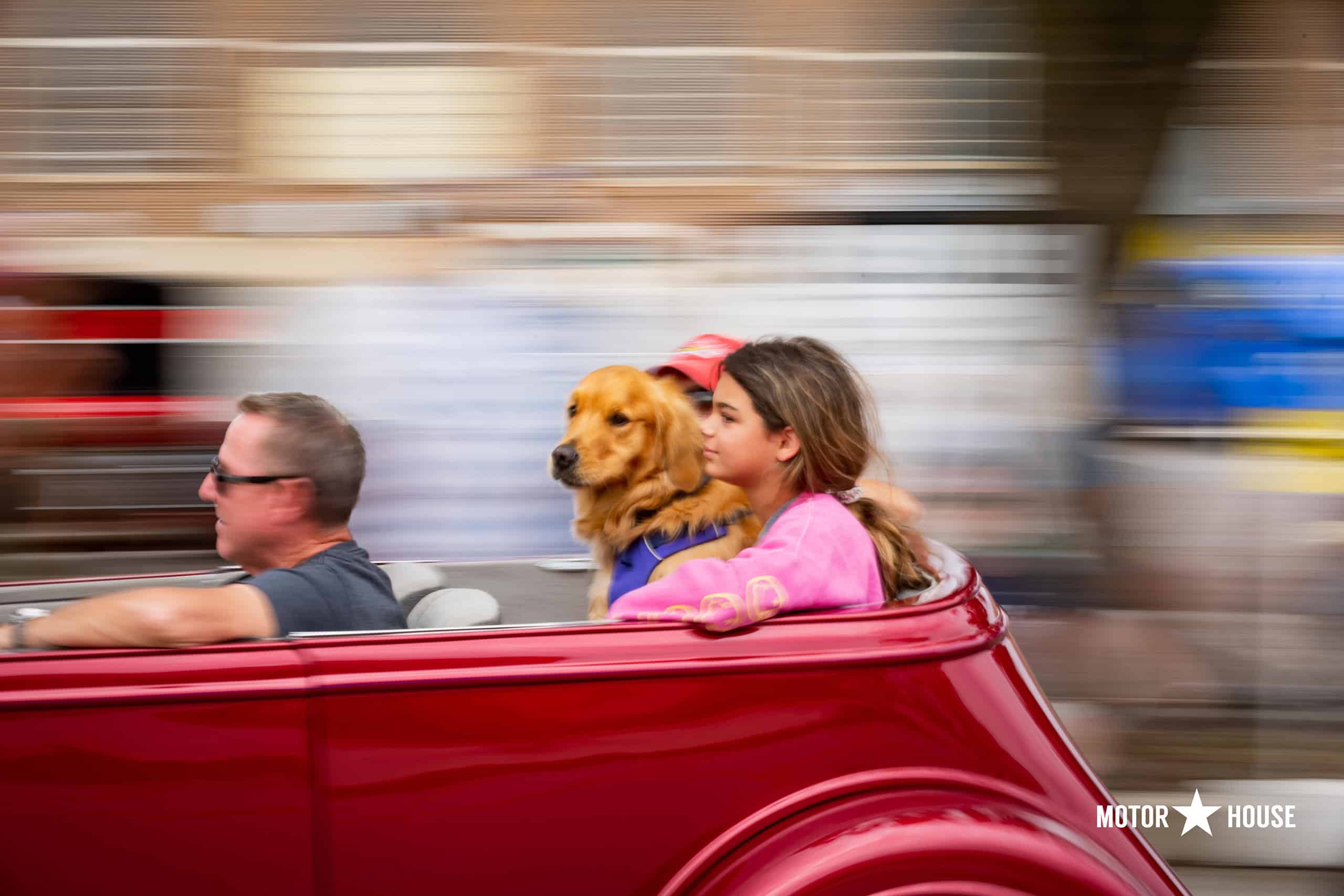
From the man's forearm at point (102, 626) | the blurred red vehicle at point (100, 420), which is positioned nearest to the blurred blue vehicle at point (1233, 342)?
the man's forearm at point (102, 626)

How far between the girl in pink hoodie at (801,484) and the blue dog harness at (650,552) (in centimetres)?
28

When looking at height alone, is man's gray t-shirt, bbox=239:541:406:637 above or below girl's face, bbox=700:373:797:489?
below

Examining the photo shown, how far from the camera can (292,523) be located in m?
2.12

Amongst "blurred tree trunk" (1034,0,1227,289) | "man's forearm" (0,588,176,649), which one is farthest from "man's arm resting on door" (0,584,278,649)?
"blurred tree trunk" (1034,0,1227,289)

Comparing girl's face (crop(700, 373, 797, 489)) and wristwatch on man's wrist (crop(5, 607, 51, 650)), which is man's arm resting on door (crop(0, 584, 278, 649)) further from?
girl's face (crop(700, 373, 797, 489))

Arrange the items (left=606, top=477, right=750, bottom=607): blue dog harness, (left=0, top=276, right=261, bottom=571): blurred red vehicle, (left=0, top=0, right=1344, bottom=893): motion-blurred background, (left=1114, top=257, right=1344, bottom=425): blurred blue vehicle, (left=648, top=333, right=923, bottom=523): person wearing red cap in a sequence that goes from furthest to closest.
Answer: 1. (left=0, top=276, right=261, bottom=571): blurred red vehicle
2. (left=1114, top=257, right=1344, bottom=425): blurred blue vehicle
3. (left=0, top=0, right=1344, bottom=893): motion-blurred background
4. (left=648, top=333, right=923, bottom=523): person wearing red cap
5. (left=606, top=477, right=750, bottom=607): blue dog harness

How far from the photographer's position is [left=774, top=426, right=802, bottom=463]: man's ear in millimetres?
2086

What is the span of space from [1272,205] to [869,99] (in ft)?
5.90

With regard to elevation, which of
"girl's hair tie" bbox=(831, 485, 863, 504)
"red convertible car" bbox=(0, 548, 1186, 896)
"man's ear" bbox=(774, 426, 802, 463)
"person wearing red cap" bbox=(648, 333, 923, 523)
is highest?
"person wearing red cap" bbox=(648, 333, 923, 523)

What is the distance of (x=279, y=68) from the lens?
5.81m

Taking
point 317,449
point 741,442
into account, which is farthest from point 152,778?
point 741,442

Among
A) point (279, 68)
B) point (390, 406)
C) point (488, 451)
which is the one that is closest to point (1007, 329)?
point (488, 451)

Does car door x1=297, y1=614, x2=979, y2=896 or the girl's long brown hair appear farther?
the girl's long brown hair

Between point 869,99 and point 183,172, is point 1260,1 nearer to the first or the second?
point 869,99
